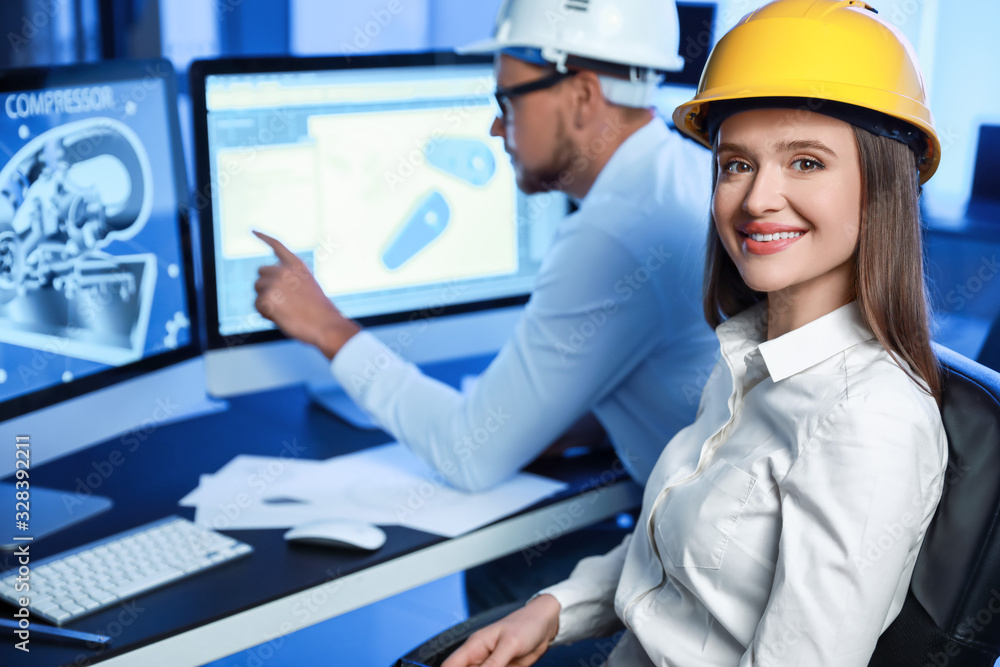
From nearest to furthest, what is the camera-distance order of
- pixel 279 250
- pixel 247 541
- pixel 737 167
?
1. pixel 737 167
2. pixel 247 541
3. pixel 279 250

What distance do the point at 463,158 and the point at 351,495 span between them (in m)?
0.68

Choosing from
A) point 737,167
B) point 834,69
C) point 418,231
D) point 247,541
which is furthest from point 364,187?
point 834,69

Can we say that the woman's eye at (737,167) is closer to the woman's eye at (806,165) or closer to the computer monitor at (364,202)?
the woman's eye at (806,165)

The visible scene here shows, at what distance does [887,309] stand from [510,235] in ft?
3.16

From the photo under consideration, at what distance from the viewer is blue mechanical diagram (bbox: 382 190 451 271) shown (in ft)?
A: 5.52

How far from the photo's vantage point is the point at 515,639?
1.14 metres

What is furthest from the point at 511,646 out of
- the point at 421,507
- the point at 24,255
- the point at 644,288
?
the point at 24,255

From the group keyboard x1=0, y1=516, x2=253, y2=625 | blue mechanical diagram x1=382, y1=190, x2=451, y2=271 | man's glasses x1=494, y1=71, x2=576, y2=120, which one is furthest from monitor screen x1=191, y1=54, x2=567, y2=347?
keyboard x1=0, y1=516, x2=253, y2=625

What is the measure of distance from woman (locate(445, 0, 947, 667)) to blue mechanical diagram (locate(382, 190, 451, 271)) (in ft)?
2.34

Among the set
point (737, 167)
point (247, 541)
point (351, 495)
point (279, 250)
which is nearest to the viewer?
point (737, 167)

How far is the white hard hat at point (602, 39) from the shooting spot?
60.2 inches

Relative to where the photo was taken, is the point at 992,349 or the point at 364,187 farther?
the point at 364,187

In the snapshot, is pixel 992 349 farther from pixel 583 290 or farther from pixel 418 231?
pixel 418 231

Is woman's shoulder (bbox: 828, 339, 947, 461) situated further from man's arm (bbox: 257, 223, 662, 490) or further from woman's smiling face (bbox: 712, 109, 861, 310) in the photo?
man's arm (bbox: 257, 223, 662, 490)
